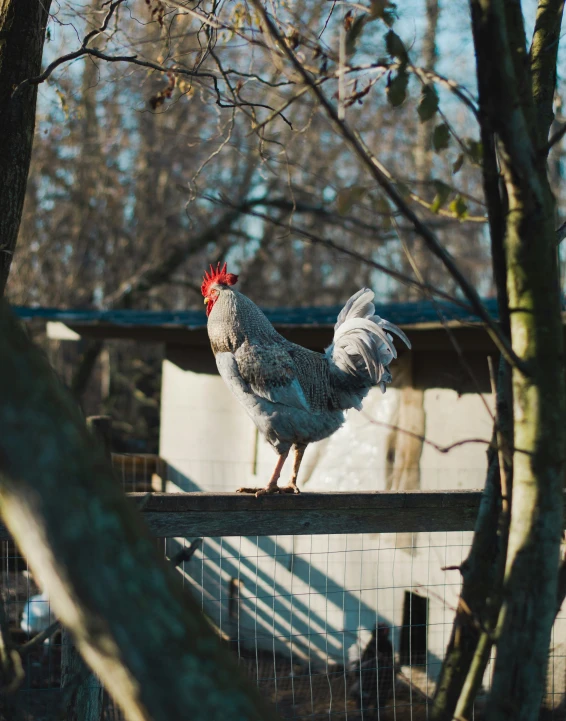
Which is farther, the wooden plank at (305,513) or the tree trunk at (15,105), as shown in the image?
the tree trunk at (15,105)

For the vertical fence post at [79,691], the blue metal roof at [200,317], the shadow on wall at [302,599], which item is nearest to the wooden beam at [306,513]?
the vertical fence post at [79,691]

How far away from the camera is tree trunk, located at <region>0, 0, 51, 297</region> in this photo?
3.43 meters

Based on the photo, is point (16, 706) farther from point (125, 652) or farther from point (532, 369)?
point (532, 369)

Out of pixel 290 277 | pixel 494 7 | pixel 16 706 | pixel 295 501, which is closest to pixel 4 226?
pixel 295 501

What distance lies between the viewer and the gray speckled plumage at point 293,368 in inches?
180

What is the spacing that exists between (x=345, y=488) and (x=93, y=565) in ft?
21.4

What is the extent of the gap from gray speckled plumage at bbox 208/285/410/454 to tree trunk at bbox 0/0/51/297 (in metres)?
1.57

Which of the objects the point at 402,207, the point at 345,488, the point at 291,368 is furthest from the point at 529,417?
the point at 345,488

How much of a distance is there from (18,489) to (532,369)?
1169mm

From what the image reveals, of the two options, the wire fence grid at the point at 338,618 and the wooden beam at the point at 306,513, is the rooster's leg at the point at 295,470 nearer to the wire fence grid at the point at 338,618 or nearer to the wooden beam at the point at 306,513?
the wooden beam at the point at 306,513

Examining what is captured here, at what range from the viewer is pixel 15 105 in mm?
3449

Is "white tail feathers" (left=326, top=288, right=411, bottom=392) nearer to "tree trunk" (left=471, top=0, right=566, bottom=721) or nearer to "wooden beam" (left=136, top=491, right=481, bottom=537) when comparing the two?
"wooden beam" (left=136, top=491, right=481, bottom=537)

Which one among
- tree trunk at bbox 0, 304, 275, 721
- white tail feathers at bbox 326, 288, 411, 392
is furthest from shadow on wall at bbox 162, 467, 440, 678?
tree trunk at bbox 0, 304, 275, 721

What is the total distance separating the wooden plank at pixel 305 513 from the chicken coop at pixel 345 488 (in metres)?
1.62
